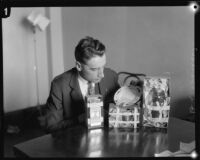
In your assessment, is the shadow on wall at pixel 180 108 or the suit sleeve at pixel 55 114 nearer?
the suit sleeve at pixel 55 114

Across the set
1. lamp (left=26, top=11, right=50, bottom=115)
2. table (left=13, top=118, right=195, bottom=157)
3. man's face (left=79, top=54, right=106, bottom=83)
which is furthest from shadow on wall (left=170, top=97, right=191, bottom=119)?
lamp (left=26, top=11, right=50, bottom=115)

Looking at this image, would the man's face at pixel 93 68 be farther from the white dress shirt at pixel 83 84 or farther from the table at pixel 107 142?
the table at pixel 107 142

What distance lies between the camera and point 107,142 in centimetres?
110

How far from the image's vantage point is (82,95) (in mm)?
1396

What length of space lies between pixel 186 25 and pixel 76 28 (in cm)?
101

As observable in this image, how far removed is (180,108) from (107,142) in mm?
627

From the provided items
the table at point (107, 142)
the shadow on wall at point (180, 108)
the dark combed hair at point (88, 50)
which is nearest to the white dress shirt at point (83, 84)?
the dark combed hair at point (88, 50)

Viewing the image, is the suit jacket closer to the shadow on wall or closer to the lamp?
the shadow on wall

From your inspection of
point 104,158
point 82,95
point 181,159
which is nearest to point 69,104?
point 82,95

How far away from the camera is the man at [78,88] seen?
1349 millimetres

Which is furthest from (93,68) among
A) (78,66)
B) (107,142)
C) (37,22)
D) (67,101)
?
(37,22)

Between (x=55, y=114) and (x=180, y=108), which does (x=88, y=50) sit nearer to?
(x=55, y=114)

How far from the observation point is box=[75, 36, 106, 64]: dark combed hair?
1349 mm

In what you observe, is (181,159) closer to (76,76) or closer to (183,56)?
(76,76)
